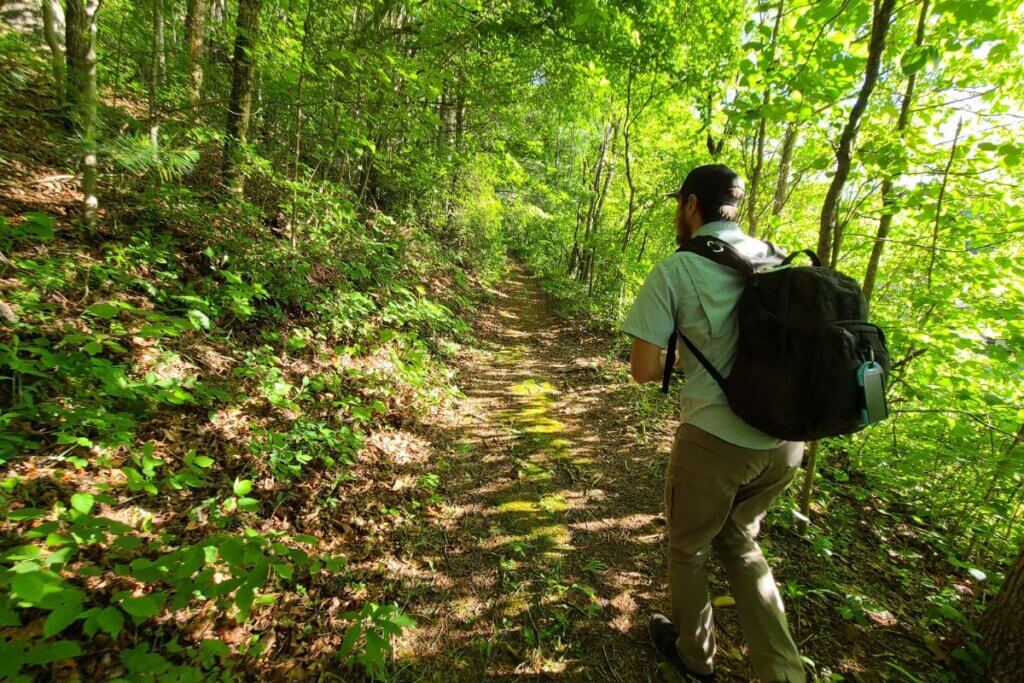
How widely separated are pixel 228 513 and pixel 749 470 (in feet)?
10.8

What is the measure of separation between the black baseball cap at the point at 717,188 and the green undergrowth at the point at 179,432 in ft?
8.70

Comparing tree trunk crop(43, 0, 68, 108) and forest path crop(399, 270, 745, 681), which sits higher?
tree trunk crop(43, 0, 68, 108)

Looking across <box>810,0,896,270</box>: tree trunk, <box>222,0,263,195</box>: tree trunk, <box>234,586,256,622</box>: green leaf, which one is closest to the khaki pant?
<box>234,586,256,622</box>: green leaf

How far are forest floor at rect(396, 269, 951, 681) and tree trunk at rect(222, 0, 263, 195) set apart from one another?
4413 millimetres

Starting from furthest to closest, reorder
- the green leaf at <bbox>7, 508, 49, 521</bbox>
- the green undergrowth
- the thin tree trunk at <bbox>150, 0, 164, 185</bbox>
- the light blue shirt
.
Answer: the thin tree trunk at <bbox>150, 0, 164, 185</bbox> → the light blue shirt → the green undergrowth → the green leaf at <bbox>7, 508, 49, 521</bbox>

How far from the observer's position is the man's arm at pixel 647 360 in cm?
208

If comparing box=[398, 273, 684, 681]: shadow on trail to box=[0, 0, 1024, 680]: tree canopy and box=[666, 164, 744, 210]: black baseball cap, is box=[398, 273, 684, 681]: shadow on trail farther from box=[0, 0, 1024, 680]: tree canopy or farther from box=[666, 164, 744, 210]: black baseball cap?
box=[666, 164, 744, 210]: black baseball cap

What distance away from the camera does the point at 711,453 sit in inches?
81.0

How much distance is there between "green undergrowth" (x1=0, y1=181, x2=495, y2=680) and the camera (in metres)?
1.69

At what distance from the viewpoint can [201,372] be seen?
367 cm

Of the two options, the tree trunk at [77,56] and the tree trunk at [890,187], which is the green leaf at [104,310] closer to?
the tree trunk at [77,56]

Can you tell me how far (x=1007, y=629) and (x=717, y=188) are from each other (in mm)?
3188

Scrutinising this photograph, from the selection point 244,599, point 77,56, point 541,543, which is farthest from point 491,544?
point 77,56

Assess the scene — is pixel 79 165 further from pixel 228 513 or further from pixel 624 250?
pixel 624 250
